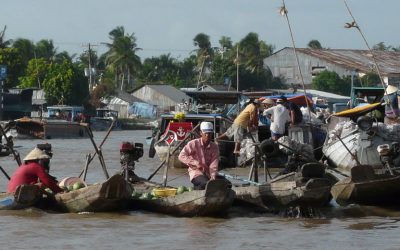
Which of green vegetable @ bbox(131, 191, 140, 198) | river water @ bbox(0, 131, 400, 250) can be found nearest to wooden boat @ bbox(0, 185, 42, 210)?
river water @ bbox(0, 131, 400, 250)

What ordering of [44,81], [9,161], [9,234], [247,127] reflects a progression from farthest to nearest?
1. [44,81]
2. [9,161]
3. [247,127]
4. [9,234]

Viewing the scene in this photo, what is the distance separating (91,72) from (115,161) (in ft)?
133

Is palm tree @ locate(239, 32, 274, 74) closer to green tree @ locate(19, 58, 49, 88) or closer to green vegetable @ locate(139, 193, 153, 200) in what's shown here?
green tree @ locate(19, 58, 49, 88)

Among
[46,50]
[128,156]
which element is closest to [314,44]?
[46,50]

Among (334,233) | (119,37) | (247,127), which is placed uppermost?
(119,37)

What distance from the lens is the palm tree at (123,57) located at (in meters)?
74.6

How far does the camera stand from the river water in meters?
10.3

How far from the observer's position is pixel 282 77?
68.4 metres

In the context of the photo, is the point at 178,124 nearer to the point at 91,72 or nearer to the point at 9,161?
the point at 9,161

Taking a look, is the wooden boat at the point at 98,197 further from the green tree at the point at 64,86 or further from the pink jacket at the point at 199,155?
the green tree at the point at 64,86

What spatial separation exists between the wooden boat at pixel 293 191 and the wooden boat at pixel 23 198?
2.49 metres

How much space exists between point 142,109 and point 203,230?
2209 inches

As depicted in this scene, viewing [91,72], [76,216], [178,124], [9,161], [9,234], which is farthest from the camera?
[91,72]

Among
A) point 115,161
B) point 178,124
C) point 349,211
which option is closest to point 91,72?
point 115,161
